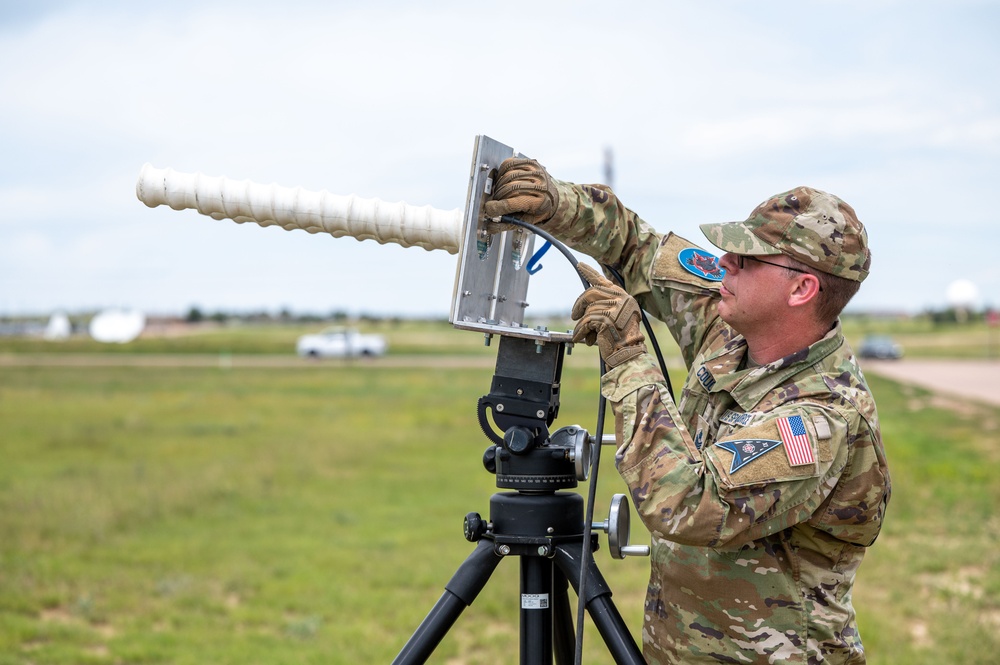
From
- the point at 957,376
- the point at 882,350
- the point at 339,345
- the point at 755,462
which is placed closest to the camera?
the point at 755,462

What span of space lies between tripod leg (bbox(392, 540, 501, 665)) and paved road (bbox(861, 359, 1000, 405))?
78.9 ft

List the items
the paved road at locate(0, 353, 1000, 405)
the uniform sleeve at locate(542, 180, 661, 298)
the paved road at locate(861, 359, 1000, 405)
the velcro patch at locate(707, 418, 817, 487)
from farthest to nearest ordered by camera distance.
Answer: the paved road at locate(0, 353, 1000, 405)
the paved road at locate(861, 359, 1000, 405)
the uniform sleeve at locate(542, 180, 661, 298)
the velcro patch at locate(707, 418, 817, 487)

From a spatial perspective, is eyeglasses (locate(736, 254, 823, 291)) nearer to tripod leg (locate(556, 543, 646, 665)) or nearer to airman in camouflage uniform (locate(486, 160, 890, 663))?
airman in camouflage uniform (locate(486, 160, 890, 663))

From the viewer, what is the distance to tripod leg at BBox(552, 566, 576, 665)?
2.46m

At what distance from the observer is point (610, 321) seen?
2.07 m

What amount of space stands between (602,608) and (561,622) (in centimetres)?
33

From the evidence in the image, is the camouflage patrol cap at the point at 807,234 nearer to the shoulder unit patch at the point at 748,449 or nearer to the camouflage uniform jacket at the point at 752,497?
the camouflage uniform jacket at the point at 752,497

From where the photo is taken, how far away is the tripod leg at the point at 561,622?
246 centimetres

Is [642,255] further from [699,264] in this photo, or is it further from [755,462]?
[755,462]

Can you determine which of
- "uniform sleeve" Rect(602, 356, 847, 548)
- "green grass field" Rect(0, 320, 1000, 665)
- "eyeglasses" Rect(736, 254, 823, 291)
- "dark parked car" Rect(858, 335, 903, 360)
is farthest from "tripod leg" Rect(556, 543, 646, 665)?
"dark parked car" Rect(858, 335, 903, 360)

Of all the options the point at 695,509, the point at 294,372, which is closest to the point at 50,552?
the point at 695,509

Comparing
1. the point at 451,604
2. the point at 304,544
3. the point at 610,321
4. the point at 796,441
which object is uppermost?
the point at 610,321

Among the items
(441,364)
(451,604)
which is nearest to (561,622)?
Answer: (451,604)

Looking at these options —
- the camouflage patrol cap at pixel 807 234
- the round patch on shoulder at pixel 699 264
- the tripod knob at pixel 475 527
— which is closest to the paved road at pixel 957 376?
the round patch on shoulder at pixel 699 264
